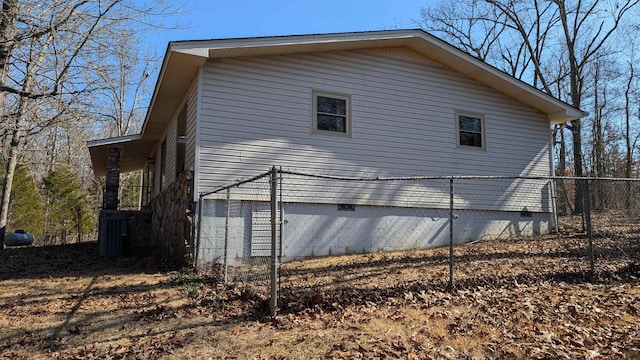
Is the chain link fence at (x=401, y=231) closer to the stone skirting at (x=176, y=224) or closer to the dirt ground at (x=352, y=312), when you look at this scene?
the dirt ground at (x=352, y=312)

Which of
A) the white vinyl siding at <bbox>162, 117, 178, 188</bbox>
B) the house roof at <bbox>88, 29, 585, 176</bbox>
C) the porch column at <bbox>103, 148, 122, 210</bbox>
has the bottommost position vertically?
the porch column at <bbox>103, 148, 122, 210</bbox>

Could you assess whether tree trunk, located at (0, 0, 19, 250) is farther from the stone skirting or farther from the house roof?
the stone skirting

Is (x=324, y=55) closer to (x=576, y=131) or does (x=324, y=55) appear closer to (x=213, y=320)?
(x=213, y=320)

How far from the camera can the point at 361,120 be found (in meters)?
10.1

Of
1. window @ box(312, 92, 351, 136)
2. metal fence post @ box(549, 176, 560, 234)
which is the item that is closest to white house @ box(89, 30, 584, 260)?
window @ box(312, 92, 351, 136)

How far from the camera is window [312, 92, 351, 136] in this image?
9.67 meters

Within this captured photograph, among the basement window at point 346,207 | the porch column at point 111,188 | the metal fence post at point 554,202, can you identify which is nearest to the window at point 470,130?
the metal fence post at point 554,202

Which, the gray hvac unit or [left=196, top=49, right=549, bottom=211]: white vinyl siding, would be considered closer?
[left=196, top=49, right=549, bottom=211]: white vinyl siding

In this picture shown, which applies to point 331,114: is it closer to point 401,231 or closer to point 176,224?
point 401,231

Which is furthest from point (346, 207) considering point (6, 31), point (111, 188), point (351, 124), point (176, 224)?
point (6, 31)

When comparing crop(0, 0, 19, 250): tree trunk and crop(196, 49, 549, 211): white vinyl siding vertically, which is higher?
crop(0, 0, 19, 250): tree trunk

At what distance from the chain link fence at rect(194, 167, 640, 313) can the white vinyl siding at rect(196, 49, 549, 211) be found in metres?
0.39

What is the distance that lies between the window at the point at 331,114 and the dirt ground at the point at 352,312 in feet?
9.72

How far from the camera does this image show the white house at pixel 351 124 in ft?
28.8
